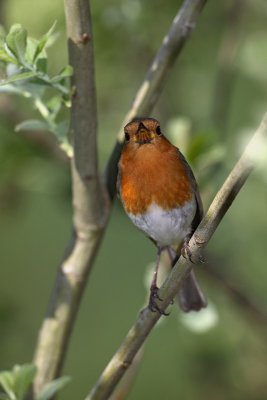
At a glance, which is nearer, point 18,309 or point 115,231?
point 18,309

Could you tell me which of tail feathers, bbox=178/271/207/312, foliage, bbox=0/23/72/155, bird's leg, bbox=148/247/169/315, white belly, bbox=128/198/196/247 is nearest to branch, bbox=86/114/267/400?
bird's leg, bbox=148/247/169/315

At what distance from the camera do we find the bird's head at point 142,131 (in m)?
2.93

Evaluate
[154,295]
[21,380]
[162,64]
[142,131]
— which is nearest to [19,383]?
[21,380]

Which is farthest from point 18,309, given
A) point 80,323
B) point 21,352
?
point 80,323

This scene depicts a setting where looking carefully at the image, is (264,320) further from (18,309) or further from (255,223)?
(18,309)

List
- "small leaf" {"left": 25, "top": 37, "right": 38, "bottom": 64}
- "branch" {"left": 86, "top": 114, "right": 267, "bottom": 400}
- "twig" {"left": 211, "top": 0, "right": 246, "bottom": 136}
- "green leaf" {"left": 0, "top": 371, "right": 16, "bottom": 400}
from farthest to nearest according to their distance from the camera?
"twig" {"left": 211, "top": 0, "right": 246, "bottom": 136}, "green leaf" {"left": 0, "top": 371, "right": 16, "bottom": 400}, "small leaf" {"left": 25, "top": 37, "right": 38, "bottom": 64}, "branch" {"left": 86, "top": 114, "right": 267, "bottom": 400}

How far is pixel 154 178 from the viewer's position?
10.2 feet

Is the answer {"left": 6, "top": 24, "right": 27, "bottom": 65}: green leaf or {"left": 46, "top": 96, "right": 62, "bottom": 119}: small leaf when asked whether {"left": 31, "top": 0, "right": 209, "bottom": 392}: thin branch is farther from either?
{"left": 6, "top": 24, "right": 27, "bottom": 65}: green leaf

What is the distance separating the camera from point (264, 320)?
3.89m

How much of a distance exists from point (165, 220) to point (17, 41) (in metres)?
1.11

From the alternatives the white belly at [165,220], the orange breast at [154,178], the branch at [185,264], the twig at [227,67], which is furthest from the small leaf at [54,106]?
the twig at [227,67]

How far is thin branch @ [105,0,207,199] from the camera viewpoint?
2.81 meters

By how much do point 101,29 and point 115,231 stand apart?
70.0 inches

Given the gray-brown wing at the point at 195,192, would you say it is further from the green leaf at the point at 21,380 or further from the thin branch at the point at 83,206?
the green leaf at the point at 21,380
